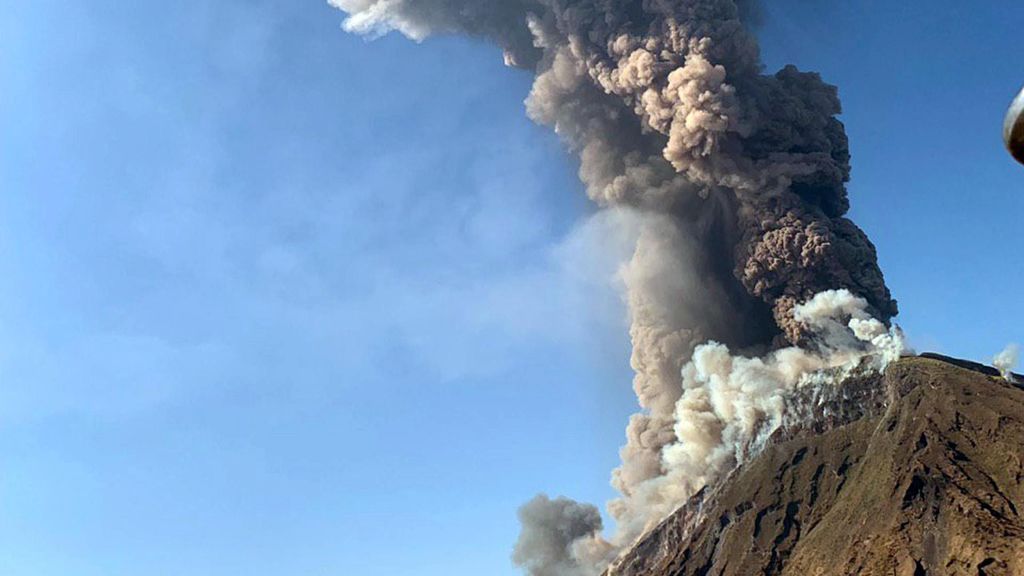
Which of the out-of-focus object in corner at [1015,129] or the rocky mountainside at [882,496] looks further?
the rocky mountainside at [882,496]

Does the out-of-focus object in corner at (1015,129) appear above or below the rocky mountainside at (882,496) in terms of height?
below

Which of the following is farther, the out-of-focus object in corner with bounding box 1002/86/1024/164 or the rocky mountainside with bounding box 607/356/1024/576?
the rocky mountainside with bounding box 607/356/1024/576

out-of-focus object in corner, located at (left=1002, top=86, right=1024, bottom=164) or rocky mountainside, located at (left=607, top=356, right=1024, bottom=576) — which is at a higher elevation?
rocky mountainside, located at (left=607, top=356, right=1024, bottom=576)

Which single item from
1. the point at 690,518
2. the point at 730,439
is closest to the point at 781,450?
the point at 730,439

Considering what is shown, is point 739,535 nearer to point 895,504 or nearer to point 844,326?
point 895,504
